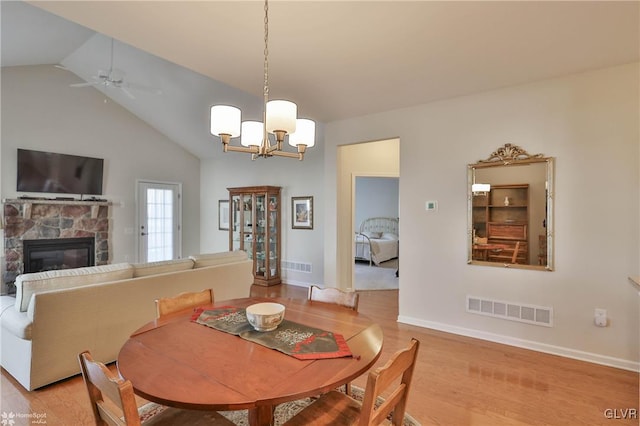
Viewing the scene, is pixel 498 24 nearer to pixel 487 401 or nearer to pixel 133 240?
pixel 487 401

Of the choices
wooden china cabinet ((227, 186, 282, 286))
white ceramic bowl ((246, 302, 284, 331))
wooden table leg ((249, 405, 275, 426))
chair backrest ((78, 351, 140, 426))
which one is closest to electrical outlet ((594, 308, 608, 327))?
white ceramic bowl ((246, 302, 284, 331))

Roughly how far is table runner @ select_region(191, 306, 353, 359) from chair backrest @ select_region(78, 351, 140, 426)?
1.82ft

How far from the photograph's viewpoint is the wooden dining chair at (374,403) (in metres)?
1.05

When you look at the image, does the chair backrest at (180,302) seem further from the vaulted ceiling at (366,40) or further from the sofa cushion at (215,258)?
the vaulted ceiling at (366,40)

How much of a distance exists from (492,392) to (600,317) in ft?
4.34

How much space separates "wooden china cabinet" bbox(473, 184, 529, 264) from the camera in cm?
316

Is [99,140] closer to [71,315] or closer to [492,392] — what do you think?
[71,315]

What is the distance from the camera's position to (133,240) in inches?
251

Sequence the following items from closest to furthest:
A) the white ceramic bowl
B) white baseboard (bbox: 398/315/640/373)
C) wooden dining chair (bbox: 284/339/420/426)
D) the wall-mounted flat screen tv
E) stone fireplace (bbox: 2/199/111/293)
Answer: wooden dining chair (bbox: 284/339/420/426) < the white ceramic bowl < white baseboard (bbox: 398/315/640/373) < stone fireplace (bbox: 2/199/111/293) < the wall-mounted flat screen tv

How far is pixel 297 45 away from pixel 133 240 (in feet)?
18.2

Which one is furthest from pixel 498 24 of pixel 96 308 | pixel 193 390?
pixel 96 308

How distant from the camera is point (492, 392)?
2.34 m

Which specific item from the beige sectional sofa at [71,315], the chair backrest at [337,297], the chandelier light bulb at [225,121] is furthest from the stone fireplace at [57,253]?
the chair backrest at [337,297]

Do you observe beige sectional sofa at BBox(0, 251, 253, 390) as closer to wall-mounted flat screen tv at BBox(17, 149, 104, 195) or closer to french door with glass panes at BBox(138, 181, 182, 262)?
wall-mounted flat screen tv at BBox(17, 149, 104, 195)
